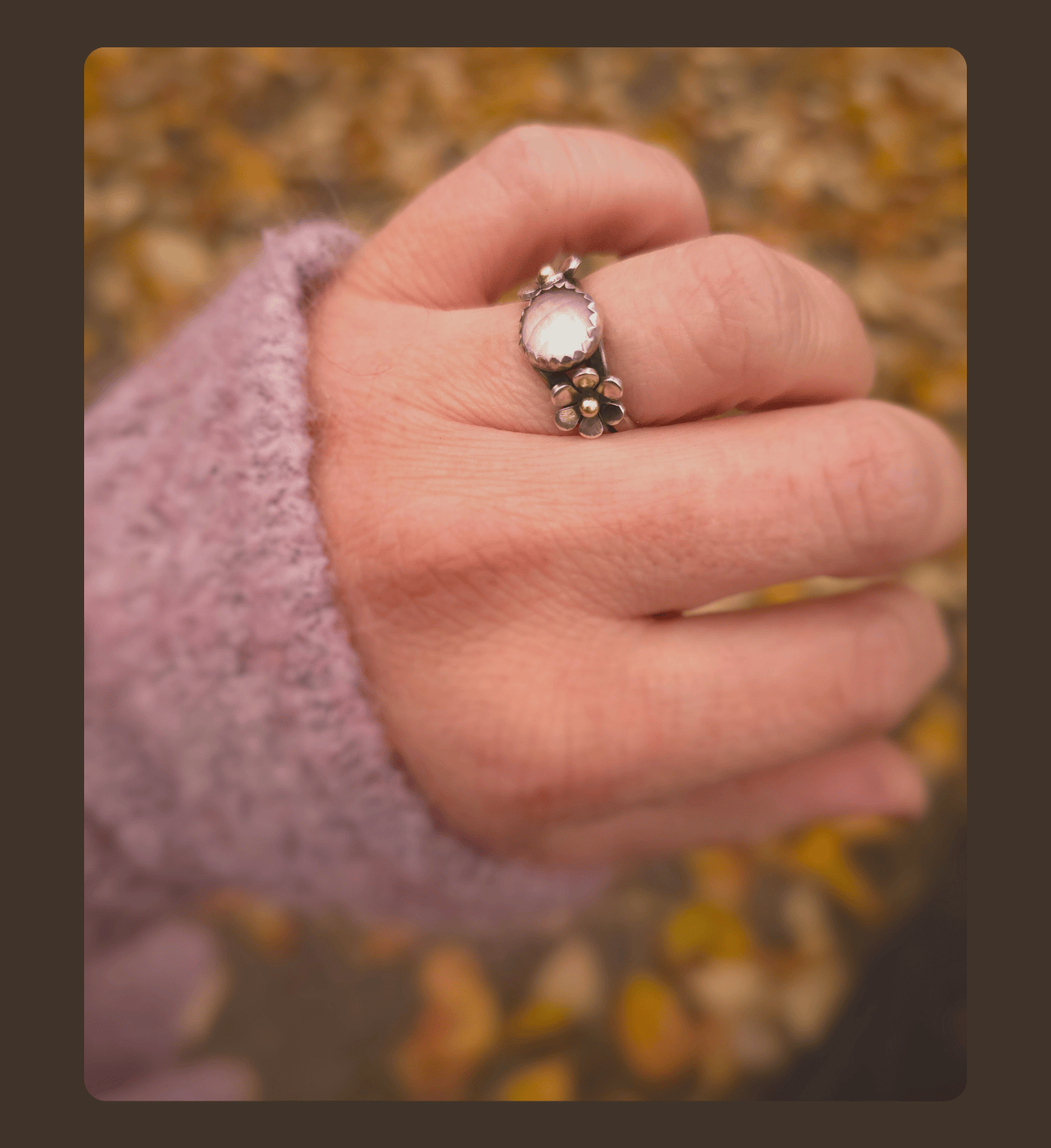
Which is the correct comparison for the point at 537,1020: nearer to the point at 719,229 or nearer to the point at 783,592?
the point at 783,592

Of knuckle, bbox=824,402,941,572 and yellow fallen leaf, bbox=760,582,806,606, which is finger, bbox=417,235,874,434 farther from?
yellow fallen leaf, bbox=760,582,806,606

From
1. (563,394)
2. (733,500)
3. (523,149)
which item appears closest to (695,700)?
(733,500)

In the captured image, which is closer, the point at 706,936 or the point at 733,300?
the point at 733,300

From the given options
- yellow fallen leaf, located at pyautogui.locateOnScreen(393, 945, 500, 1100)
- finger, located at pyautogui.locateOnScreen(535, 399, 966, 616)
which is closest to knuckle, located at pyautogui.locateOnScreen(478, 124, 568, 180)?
finger, located at pyautogui.locateOnScreen(535, 399, 966, 616)

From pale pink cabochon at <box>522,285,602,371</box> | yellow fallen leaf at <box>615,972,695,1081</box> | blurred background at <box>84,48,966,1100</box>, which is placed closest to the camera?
pale pink cabochon at <box>522,285,602,371</box>

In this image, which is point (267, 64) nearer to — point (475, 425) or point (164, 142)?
point (164, 142)

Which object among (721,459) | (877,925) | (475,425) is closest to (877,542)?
(721,459)

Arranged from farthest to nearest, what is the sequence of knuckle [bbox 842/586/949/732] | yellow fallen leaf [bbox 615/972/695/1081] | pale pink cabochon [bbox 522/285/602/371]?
yellow fallen leaf [bbox 615/972/695/1081], knuckle [bbox 842/586/949/732], pale pink cabochon [bbox 522/285/602/371]
